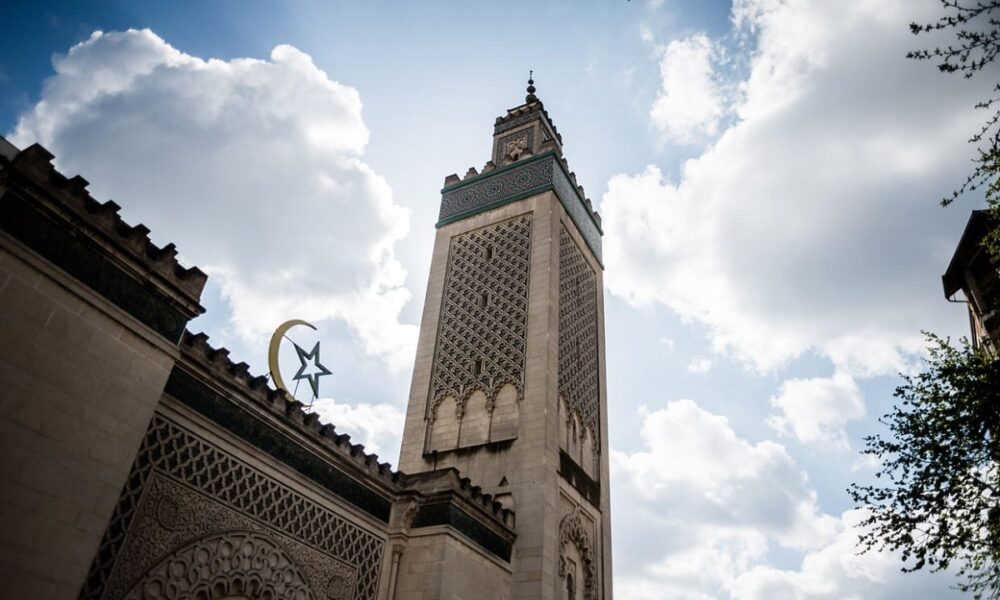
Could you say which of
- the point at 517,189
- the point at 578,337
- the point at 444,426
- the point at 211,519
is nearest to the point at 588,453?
the point at 578,337

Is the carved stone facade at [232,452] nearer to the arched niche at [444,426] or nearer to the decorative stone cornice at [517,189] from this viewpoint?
the arched niche at [444,426]

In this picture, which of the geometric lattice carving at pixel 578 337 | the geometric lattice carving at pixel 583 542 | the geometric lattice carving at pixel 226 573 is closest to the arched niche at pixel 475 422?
the geometric lattice carving at pixel 578 337

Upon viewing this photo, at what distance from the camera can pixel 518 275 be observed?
14.1 m

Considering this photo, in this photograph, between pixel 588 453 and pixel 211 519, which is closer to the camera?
pixel 211 519

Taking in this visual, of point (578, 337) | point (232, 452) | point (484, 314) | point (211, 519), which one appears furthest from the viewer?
point (578, 337)

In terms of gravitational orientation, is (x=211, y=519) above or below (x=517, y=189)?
below

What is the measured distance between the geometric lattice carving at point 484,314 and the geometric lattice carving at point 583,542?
2.41 meters

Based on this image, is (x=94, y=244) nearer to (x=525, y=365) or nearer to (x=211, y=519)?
(x=211, y=519)

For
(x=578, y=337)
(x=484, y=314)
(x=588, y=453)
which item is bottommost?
(x=588, y=453)

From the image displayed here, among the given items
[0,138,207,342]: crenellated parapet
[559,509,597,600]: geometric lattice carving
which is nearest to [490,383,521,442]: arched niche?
[559,509,597,600]: geometric lattice carving

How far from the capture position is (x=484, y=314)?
45.3 feet

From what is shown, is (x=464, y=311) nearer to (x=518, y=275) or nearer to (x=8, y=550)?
(x=518, y=275)

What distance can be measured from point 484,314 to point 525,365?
5.60 feet

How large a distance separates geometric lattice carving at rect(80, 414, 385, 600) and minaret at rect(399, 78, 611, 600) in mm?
3267
